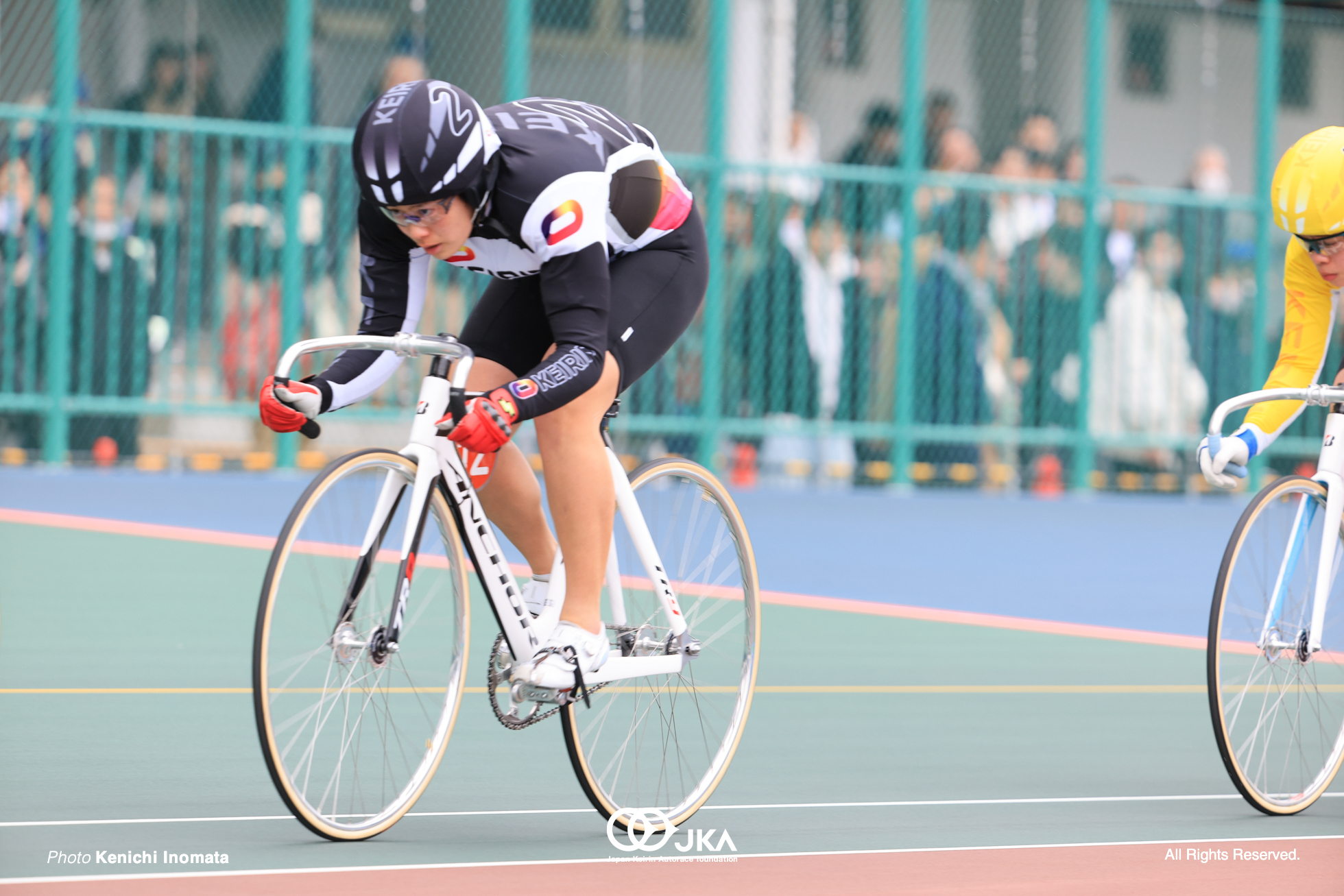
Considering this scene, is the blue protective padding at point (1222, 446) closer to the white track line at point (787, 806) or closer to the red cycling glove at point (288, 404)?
the white track line at point (787, 806)

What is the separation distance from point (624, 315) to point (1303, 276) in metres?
1.88

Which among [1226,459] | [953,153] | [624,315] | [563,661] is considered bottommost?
[563,661]

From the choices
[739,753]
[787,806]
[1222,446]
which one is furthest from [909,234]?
[787,806]

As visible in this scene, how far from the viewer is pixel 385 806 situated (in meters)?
4.87

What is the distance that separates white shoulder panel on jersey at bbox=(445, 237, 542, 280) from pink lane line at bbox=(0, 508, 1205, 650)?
4.81 m

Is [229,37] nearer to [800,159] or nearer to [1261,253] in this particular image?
[800,159]

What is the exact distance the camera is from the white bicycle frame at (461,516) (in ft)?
15.2

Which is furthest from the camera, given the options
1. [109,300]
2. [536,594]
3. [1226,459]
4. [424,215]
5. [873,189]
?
[873,189]

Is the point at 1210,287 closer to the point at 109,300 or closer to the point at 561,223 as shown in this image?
the point at 109,300

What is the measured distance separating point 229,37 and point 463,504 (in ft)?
37.1

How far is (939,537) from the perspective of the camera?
44.1ft

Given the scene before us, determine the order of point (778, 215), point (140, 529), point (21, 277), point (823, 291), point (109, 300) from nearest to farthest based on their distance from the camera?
point (140, 529)
point (21, 277)
point (109, 300)
point (823, 291)
point (778, 215)

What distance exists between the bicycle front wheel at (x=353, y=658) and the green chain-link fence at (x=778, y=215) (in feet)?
33.1

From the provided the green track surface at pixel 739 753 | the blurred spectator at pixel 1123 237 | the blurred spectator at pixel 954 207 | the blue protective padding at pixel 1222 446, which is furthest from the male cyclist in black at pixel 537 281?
the blurred spectator at pixel 1123 237
